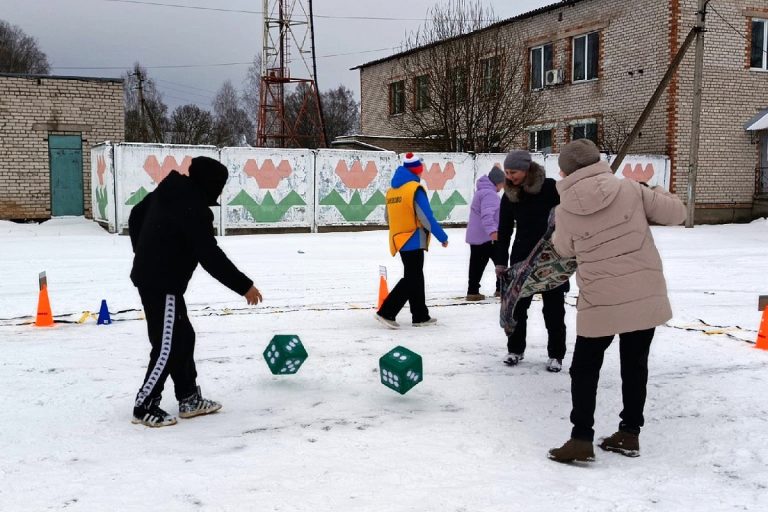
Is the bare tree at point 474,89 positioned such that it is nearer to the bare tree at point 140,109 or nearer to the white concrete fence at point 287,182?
the white concrete fence at point 287,182

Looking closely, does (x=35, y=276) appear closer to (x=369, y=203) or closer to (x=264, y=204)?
(x=264, y=204)

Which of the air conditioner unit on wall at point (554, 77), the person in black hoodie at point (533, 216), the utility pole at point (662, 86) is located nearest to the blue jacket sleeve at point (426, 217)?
the person in black hoodie at point (533, 216)

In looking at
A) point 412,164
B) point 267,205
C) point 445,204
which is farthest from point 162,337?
point 445,204

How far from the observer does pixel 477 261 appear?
8.73 metres

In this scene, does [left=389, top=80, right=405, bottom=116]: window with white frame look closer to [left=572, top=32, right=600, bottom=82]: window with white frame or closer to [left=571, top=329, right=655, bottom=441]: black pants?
[left=572, top=32, right=600, bottom=82]: window with white frame

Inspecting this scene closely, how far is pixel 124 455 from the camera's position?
3.74 m

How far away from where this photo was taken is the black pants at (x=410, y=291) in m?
6.98

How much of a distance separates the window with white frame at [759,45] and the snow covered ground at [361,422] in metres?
16.6

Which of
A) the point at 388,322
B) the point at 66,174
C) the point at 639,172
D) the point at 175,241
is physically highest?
the point at 639,172

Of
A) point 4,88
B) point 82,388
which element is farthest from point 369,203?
point 82,388

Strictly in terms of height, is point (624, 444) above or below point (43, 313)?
below

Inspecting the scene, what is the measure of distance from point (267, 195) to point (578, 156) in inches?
568

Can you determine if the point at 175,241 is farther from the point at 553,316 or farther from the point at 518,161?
the point at 553,316

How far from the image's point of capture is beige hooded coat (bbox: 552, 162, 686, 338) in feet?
11.9
